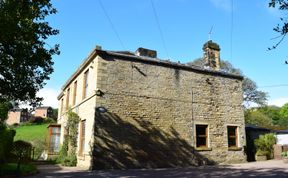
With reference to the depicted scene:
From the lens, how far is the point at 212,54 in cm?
2106

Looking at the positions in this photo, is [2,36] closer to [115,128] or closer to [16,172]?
[16,172]

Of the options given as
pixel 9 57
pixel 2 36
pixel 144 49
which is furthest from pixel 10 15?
pixel 144 49

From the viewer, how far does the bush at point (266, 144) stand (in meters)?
20.0

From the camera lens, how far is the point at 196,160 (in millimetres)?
17062

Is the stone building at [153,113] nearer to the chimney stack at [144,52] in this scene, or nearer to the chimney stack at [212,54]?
the chimney stack at [144,52]

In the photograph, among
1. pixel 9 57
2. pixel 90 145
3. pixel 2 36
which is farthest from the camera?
pixel 90 145

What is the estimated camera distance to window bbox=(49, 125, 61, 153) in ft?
75.9

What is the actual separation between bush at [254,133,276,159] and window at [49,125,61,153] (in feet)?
51.5

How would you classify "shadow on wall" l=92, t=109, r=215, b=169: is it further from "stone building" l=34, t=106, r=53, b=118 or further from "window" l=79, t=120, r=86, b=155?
"stone building" l=34, t=106, r=53, b=118

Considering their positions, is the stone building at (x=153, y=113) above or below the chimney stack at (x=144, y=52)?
below

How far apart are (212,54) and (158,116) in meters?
7.58

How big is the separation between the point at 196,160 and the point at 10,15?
12728mm

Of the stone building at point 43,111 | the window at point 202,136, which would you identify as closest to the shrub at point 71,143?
the window at point 202,136

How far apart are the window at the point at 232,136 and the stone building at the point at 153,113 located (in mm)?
39
